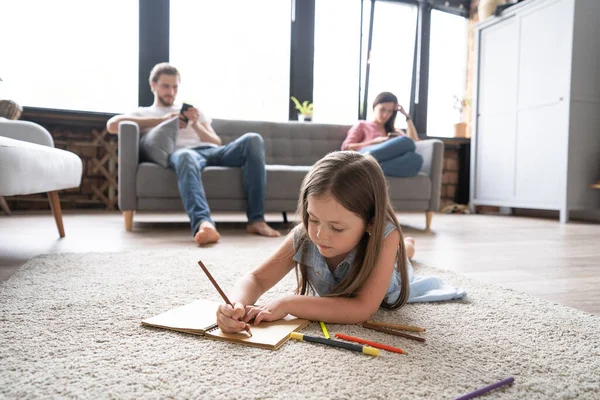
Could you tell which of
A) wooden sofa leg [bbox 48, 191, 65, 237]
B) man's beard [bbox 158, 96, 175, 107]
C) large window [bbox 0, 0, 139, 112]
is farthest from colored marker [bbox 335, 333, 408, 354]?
large window [bbox 0, 0, 139, 112]

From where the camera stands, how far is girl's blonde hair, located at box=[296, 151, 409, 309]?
0.82 m

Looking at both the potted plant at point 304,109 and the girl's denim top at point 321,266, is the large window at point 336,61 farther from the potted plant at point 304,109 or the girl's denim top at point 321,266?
the girl's denim top at point 321,266

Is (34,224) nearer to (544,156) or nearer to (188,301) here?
(188,301)

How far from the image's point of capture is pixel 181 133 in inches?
102

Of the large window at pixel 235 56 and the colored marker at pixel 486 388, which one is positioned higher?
the large window at pixel 235 56

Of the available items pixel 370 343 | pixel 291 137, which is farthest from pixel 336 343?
pixel 291 137

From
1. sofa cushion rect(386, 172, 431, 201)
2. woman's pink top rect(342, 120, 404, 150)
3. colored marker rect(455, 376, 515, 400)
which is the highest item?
woman's pink top rect(342, 120, 404, 150)

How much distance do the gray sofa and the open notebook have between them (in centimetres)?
156

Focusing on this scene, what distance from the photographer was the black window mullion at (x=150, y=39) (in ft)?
12.0

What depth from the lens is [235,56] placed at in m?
4.05

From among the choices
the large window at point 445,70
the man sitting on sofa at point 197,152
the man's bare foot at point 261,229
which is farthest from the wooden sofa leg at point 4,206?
the large window at point 445,70

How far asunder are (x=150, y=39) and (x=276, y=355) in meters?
3.56

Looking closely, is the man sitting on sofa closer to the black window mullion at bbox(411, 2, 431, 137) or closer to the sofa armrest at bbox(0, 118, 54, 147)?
the sofa armrest at bbox(0, 118, 54, 147)

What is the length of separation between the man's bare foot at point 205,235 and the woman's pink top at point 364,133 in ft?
4.25
